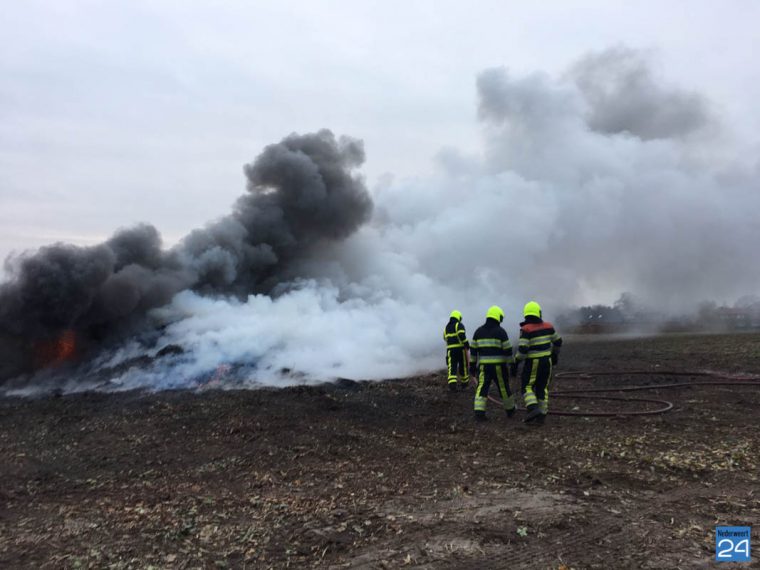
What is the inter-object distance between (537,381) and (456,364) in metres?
3.93

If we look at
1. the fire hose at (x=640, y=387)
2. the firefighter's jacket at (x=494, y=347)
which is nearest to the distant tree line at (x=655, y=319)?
the fire hose at (x=640, y=387)

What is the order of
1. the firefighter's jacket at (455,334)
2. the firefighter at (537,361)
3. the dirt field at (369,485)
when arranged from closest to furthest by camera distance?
1. the dirt field at (369,485)
2. the firefighter at (537,361)
3. the firefighter's jacket at (455,334)

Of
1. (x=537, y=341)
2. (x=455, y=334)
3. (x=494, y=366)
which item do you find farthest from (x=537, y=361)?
(x=455, y=334)

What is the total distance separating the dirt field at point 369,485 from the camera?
169 inches

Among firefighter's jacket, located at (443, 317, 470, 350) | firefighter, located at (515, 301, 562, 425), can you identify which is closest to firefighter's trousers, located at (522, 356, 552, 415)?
firefighter, located at (515, 301, 562, 425)

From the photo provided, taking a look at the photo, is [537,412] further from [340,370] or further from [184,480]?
[340,370]

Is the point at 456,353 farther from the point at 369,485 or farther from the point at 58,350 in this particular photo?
the point at 58,350

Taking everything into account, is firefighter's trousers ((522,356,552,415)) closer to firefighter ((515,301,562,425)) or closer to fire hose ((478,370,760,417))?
firefighter ((515,301,562,425))

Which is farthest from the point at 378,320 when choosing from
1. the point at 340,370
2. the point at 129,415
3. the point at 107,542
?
the point at 107,542

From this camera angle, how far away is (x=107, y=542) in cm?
459

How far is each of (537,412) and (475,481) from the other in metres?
3.23

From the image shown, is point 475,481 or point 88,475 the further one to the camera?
point 88,475

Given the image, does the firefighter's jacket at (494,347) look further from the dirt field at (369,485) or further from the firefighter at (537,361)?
the dirt field at (369,485)

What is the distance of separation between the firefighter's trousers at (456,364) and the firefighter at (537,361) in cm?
337
